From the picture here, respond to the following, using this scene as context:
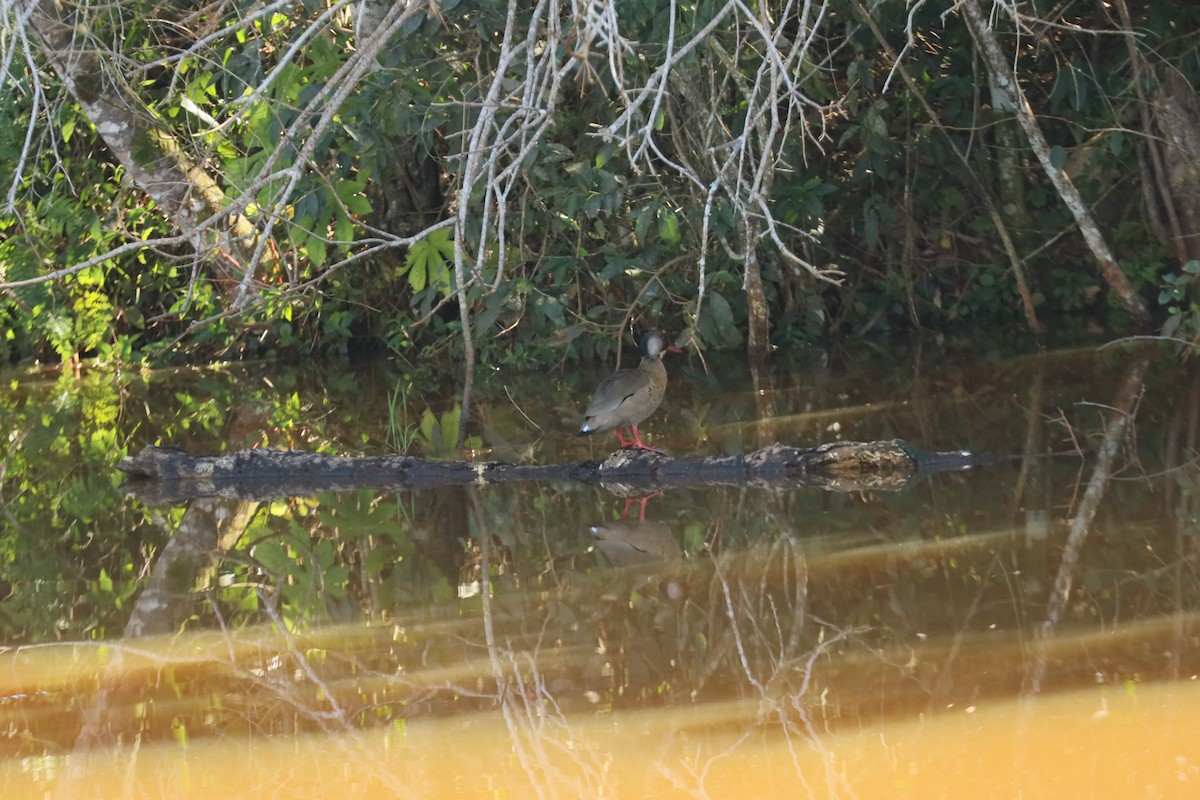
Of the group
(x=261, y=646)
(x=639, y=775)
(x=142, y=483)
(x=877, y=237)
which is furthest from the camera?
(x=877, y=237)

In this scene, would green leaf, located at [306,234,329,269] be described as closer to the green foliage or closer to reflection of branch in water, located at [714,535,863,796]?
reflection of branch in water, located at [714,535,863,796]

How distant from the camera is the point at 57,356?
11680mm

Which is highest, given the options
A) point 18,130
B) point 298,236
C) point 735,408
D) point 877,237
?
point 18,130

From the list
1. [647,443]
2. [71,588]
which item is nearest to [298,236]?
A: [647,443]

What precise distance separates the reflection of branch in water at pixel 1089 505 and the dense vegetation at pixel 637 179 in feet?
1.75

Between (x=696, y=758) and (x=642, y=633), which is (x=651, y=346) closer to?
(x=642, y=633)

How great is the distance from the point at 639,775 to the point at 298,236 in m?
5.07

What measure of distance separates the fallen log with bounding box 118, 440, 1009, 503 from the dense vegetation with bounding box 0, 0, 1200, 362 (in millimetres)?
925

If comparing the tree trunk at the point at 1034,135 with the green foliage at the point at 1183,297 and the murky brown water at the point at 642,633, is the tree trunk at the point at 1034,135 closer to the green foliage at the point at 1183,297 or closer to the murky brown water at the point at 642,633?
the green foliage at the point at 1183,297

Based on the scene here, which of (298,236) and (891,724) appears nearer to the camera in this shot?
(891,724)

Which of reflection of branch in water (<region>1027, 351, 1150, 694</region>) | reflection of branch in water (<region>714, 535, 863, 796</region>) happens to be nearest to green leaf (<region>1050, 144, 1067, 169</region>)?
reflection of branch in water (<region>1027, 351, 1150, 694</region>)

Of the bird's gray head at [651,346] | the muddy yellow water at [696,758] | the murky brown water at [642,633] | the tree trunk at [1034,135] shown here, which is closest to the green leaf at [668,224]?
the bird's gray head at [651,346]

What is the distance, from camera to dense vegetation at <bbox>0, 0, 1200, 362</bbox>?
6707 millimetres

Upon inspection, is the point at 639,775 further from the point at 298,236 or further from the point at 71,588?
the point at 298,236
